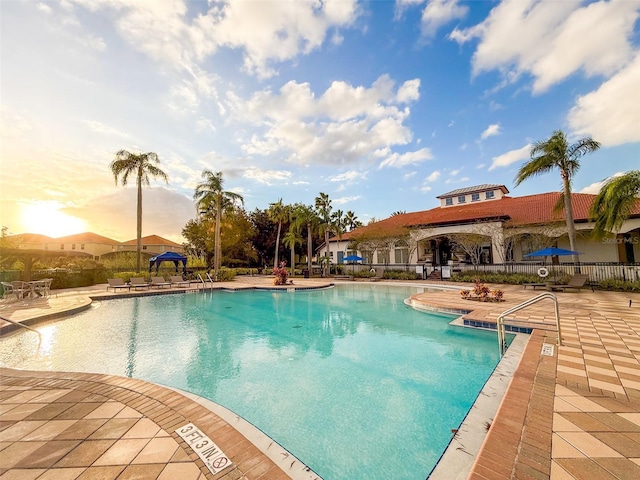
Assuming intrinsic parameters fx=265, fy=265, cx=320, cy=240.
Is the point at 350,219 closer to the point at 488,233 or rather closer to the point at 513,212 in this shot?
the point at 513,212

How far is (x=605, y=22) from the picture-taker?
27.3 feet

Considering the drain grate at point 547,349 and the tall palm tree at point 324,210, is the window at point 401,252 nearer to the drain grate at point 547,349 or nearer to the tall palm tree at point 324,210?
the tall palm tree at point 324,210

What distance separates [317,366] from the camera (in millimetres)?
5879

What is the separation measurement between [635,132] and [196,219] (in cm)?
3914

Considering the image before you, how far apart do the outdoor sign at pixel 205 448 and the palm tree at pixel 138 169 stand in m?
22.0

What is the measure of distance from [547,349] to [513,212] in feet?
67.2

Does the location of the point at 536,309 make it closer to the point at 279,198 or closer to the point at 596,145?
the point at 596,145

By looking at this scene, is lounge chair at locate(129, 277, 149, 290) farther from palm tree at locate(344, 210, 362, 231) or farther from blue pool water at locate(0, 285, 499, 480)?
palm tree at locate(344, 210, 362, 231)

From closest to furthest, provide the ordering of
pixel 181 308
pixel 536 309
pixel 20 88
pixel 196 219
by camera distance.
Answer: pixel 20 88 < pixel 536 309 < pixel 181 308 < pixel 196 219

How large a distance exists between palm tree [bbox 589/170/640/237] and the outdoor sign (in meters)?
15.9

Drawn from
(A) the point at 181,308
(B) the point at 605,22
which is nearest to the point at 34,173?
(A) the point at 181,308

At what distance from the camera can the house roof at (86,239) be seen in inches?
1976

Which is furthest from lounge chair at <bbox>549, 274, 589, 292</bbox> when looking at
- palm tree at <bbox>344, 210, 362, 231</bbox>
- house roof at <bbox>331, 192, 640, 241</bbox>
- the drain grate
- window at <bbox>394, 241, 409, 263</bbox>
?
palm tree at <bbox>344, 210, 362, 231</bbox>

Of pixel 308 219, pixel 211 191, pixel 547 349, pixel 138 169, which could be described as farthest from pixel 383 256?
pixel 138 169
